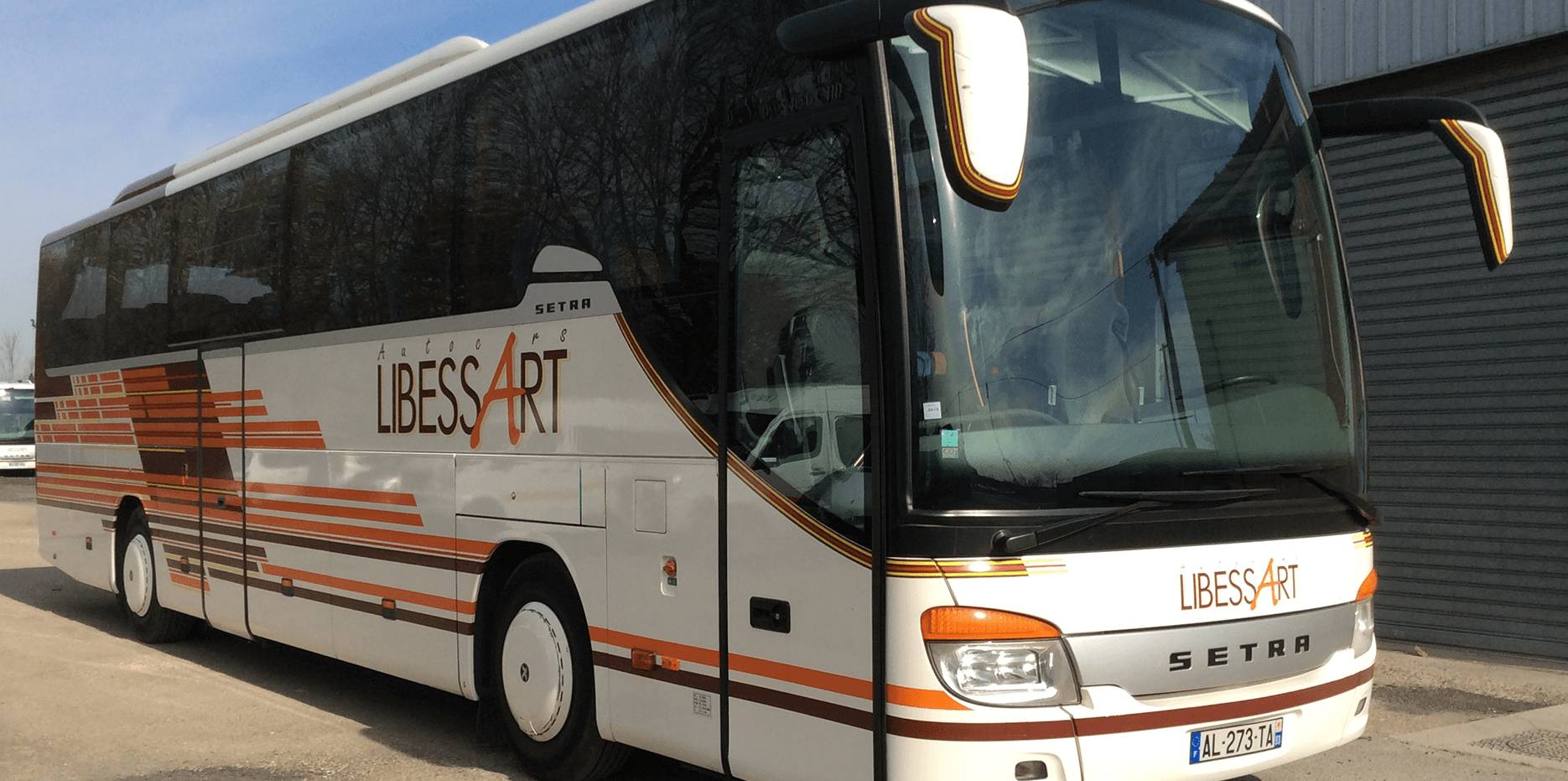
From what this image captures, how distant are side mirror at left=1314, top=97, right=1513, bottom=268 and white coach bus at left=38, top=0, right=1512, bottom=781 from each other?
0.06 ft

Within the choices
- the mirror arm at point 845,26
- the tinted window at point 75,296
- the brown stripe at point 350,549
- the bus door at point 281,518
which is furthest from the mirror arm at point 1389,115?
the tinted window at point 75,296

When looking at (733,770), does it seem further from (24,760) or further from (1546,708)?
(1546,708)

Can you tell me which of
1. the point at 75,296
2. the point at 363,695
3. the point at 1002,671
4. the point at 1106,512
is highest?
the point at 75,296

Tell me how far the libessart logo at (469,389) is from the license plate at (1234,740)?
3005 millimetres

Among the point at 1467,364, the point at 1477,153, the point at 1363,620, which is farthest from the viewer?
the point at 1467,364

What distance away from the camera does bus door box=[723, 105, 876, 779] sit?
4688mm

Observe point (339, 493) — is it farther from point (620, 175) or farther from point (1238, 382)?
point (1238, 382)

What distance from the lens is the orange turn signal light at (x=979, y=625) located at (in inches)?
174

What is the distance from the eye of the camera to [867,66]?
471 cm

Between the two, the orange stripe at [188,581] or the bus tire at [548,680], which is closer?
the bus tire at [548,680]

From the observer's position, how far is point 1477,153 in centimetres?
556

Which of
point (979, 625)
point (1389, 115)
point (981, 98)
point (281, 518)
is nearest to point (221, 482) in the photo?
point (281, 518)

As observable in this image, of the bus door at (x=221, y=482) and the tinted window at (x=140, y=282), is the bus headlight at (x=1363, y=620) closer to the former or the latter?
the bus door at (x=221, y=482)

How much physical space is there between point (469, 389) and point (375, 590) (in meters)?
1.52
